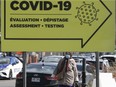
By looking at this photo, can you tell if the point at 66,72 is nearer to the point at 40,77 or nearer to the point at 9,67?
the point at 40,77

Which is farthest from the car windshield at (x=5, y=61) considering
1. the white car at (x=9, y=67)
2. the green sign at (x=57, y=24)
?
the green sign at (x=57, y=24)

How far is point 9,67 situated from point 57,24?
23.5m

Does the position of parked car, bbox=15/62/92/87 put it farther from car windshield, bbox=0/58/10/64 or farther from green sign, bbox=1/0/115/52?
car windshield, bbox=0/58/10/64

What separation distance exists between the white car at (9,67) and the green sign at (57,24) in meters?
23.0

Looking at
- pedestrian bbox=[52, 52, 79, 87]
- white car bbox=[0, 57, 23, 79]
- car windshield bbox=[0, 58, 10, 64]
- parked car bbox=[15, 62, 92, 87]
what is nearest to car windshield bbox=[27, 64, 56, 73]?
parked car bbox=[15, 62, 92, 87]

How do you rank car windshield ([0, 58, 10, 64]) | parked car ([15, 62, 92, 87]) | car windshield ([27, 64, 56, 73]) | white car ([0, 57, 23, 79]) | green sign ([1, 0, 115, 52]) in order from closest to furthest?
green sign ([1, 0, 115, 52]), parked car ([15, 62, 92, 87]), car windshield ([27, 64, 56, 73]), white car ([0, 57, 23, 79]), car windshield ([0, 58, 10, 64])

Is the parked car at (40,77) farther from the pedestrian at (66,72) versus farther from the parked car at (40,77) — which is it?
the pedestrian at (66,72)

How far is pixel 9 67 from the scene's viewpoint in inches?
1161

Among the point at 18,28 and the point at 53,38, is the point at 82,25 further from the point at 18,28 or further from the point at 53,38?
the point at 18,28

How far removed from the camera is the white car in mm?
29327

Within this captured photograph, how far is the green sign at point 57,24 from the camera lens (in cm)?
630

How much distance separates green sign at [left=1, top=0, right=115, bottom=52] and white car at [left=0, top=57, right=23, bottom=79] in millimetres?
23023

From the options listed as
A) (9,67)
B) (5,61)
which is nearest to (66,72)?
(9,67)

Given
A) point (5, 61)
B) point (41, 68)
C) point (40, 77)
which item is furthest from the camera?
point (5, 61)
